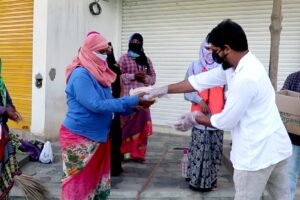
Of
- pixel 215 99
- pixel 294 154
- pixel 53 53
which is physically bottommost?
pixel 294 154

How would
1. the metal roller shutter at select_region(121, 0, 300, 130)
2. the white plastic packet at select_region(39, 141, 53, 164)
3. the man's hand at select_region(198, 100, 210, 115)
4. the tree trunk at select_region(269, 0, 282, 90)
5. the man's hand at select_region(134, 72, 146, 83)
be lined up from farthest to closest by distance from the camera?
1. the metal roller shutter at select_region(121, 0, 300, 130)
2. the white plastic packet at select_region(39, 141, 53, 164)
3. the man's hand at select_region(134, 72, 146, 83)
4. the tree trunk at select_region(269, 0, 282, 90)
5. the man's hand at select_region(198, 100, 210, 115)

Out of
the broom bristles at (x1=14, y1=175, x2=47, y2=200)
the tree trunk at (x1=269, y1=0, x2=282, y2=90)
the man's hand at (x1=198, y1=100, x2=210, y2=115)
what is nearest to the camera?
the man's hand at (x1=198, y1=100, x2=210, y2=115)

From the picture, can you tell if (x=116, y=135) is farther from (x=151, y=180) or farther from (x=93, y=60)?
(x=93, y=60)

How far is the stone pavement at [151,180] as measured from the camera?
4172mm

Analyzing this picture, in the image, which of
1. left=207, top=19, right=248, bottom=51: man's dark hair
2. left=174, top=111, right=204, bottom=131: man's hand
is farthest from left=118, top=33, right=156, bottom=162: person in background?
left=207, top=19, right=248, bottom=51: man's dark hair

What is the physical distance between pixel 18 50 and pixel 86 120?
438 cm

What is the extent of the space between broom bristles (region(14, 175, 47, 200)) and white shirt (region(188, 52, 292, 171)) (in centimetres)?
239

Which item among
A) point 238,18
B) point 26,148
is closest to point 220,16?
point 238,18

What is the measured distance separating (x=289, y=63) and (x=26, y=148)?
4505 mm

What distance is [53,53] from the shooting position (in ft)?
21.0

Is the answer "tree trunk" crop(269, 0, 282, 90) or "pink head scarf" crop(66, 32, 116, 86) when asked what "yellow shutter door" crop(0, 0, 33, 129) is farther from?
"tree trunk" crop(269, 0, 282, 90)

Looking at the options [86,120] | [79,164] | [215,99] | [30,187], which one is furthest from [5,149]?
[215,99]

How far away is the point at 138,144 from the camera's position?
215 inches

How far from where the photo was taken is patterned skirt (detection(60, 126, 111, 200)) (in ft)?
10.0
